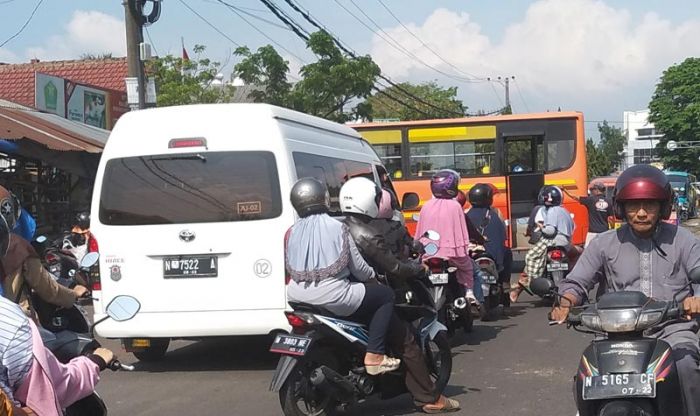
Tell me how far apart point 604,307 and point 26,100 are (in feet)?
74.5

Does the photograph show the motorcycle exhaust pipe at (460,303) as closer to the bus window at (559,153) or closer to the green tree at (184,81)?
the bus window at (559,153)

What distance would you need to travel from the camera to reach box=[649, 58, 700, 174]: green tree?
56.6 m

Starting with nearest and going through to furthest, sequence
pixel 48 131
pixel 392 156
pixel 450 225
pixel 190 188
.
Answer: pixel 190 188 < pixel 450 225 < pixel 48 131 < pixel 392 156

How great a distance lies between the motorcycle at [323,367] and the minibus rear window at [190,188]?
173 cm

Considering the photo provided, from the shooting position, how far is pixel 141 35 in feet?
44.4

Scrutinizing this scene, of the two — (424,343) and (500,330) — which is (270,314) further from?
(500,330)

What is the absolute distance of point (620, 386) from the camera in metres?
3.24

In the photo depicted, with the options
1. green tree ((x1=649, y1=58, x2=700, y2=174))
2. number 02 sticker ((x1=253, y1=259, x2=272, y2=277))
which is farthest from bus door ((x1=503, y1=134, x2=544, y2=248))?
green tree ((x1=649, y1=58, x2=700, y2=174))

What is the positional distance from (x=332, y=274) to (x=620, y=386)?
218 cm

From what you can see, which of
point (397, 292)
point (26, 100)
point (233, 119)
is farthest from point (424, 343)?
point (26, 100)

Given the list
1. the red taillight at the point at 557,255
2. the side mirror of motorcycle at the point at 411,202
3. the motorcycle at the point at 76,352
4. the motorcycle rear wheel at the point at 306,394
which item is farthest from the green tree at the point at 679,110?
the motorcycle at the point at 76,352

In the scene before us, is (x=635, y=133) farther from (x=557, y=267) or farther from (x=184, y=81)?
(x=557, y=267)

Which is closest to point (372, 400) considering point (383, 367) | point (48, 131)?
point (383, 367)

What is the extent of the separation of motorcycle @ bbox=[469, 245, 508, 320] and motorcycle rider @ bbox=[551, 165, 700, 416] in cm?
482
